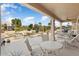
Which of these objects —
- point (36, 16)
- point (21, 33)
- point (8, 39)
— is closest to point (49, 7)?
point (36, 16)

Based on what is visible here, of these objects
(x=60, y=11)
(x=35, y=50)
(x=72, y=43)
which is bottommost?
(x=35, y=50)

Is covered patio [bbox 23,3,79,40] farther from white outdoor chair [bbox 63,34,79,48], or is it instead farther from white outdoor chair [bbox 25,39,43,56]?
white outdoor chair [bbox 25,39,43,56]

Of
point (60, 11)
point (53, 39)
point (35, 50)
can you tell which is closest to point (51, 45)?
point (53, 39)

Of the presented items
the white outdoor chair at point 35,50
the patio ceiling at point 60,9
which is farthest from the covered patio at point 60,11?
the white outdoor chair at point 35,50

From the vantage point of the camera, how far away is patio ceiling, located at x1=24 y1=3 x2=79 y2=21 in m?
2.97

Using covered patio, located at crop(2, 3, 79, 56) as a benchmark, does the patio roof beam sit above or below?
above

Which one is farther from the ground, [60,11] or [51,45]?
[60,11]

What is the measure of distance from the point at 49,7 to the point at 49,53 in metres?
0.87

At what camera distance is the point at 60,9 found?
3.01 meters

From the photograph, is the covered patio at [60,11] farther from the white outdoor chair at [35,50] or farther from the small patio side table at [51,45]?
the white outdoor chair at [35,50]

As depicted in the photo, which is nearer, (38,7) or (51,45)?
(38,7)

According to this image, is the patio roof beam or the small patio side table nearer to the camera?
the patio roof beam

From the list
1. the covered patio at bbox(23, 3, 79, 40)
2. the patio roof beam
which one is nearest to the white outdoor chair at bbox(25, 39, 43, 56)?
the covered patio at bbox(23, 3, 79, 40)

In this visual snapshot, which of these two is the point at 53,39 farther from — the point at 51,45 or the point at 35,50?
the point at 35,50
